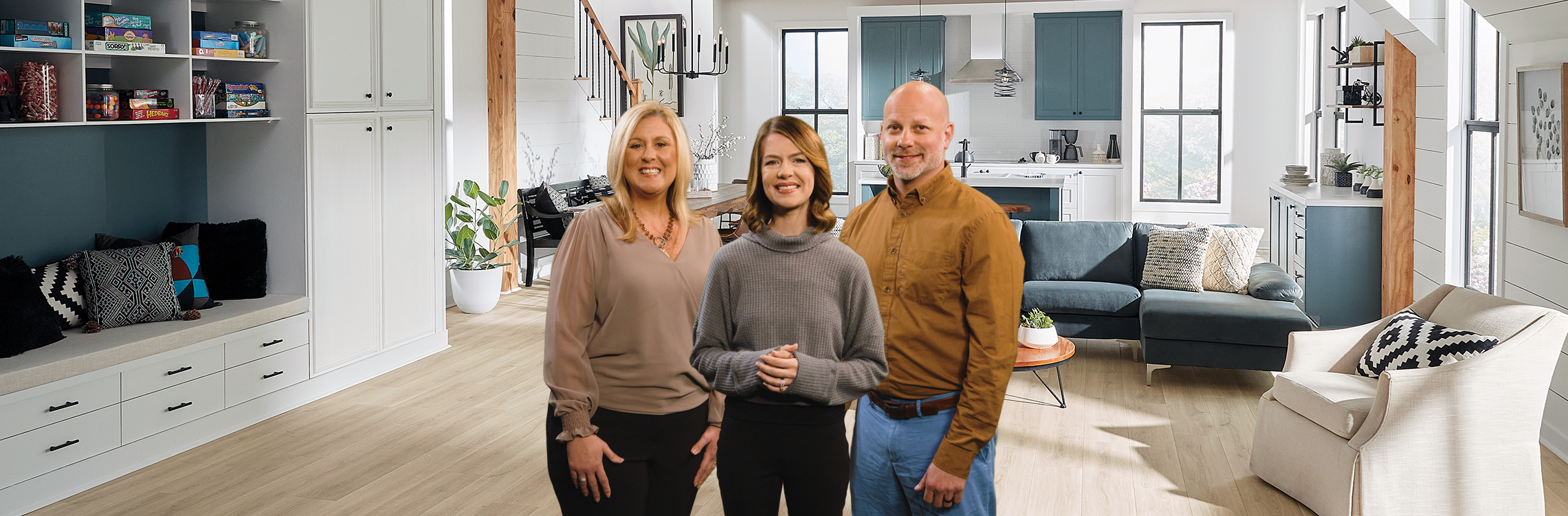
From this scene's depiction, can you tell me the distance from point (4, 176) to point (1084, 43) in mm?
10108

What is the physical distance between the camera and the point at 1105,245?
6.46 metres

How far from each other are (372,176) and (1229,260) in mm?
4927

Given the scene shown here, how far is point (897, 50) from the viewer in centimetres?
1215

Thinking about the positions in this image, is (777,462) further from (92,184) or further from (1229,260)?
(1229,260)

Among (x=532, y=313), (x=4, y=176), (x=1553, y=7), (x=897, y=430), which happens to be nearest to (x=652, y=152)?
(x=897, y=430)

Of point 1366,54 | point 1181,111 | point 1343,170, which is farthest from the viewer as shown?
point 1181,111

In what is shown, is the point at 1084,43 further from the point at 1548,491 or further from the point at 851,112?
the point at 1548,491

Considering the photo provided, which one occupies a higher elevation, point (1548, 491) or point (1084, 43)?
point (1084, 43)

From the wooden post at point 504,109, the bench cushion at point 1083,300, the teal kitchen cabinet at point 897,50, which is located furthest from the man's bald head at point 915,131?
the teal kitchen cabinet at point 897,50

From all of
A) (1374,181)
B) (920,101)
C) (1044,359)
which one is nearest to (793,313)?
(920,101)

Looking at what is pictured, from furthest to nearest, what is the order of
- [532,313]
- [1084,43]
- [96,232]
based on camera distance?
[1084,43]
[532,313]
[96,232]

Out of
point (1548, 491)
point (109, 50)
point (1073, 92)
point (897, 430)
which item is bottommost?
point (1548, 491)

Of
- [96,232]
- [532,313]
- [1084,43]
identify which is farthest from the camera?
[1084,43]

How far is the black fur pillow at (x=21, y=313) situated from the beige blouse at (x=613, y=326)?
2939 millimetres
